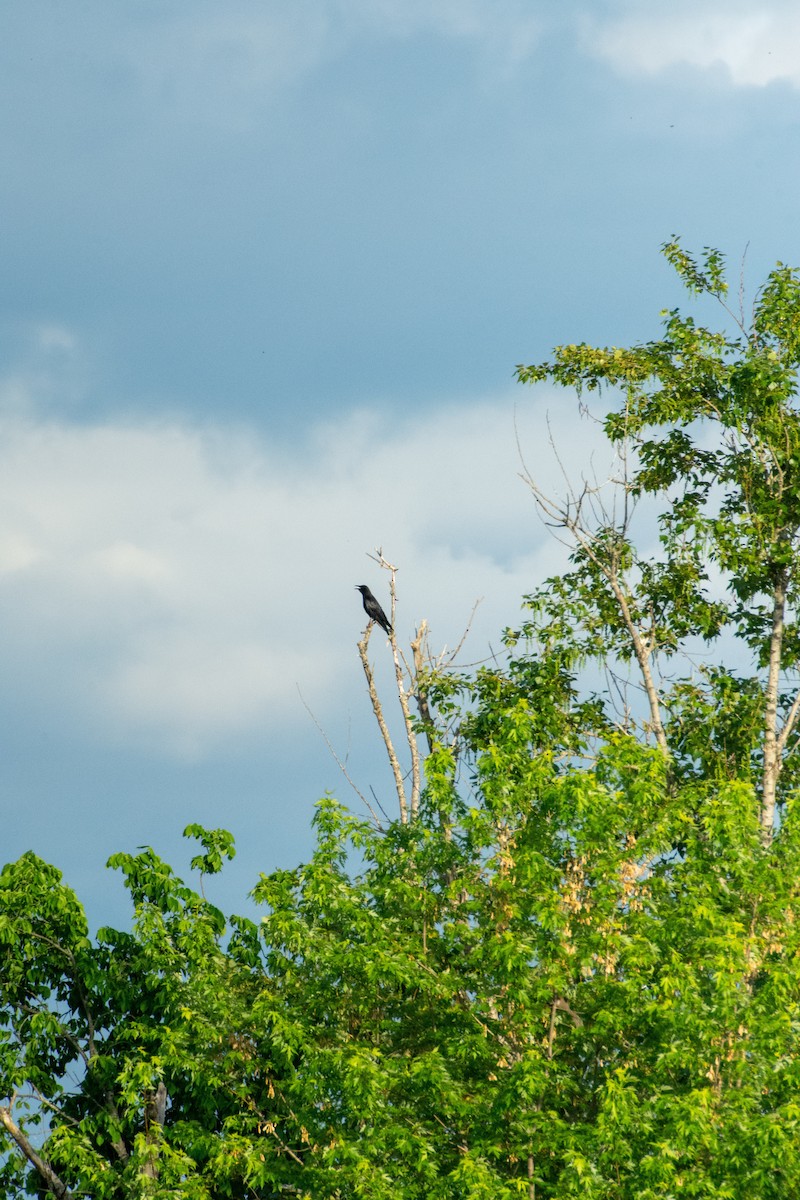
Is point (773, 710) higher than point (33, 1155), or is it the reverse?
point (773, 710)

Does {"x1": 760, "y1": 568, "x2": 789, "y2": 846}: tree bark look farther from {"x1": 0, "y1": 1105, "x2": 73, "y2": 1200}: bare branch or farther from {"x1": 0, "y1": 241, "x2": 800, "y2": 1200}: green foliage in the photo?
{"x1": 0, "y1": 1105, "x2": 73, "y2": 1200}: bare branch

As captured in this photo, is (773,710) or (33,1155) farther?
(773,710)

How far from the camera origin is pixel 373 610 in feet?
94.6

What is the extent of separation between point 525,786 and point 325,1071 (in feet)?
13.0

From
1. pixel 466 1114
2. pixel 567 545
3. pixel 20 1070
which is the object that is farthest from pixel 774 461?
pixel 20 1070

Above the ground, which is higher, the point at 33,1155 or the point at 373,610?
the point at 373,610

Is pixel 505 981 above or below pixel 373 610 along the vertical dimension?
below

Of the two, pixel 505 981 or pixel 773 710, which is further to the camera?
pixel 773 710

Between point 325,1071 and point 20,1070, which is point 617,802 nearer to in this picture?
point 325,1071

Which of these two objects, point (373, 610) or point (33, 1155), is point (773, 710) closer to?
point (373, 610)

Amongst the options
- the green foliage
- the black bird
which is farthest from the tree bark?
the black bird

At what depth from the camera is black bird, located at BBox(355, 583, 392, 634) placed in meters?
28.6

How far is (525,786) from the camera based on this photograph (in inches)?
738

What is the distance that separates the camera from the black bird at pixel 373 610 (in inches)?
1128
